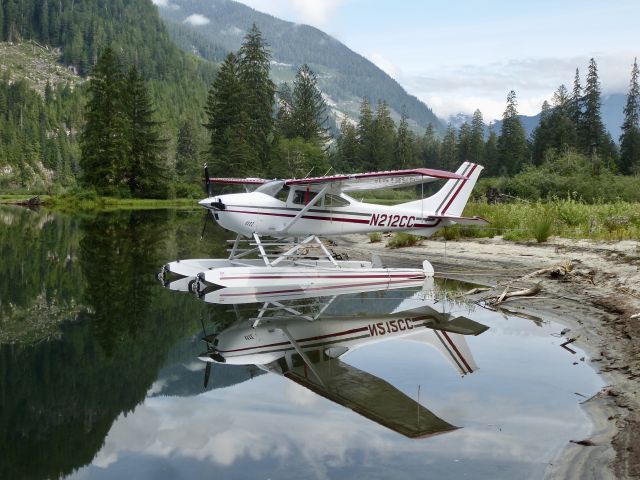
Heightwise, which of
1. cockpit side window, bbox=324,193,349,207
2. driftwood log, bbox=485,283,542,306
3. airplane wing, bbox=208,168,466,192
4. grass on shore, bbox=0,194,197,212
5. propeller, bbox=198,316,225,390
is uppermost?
airplane wing, bbox=208,168,466,192

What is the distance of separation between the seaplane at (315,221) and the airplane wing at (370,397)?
396 centimetres

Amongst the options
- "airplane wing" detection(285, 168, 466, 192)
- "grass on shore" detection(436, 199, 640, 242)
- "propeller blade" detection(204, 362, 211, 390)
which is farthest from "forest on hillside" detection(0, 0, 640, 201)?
"propeller blade" detection(204, 362, 211, 390)

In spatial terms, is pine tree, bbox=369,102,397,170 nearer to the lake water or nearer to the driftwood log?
the driftwood log

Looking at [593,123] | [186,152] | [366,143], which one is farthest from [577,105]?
[186,152]

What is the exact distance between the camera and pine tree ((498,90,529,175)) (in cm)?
8419

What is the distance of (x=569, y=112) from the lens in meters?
82.8

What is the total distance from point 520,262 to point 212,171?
133ft

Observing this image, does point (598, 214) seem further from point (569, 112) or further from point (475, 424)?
point (569, 112)

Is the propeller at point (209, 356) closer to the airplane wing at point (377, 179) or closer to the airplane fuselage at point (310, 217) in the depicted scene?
the airplane fuselage at point (310, 217)

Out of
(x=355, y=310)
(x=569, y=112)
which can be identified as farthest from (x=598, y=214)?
(x=569, y=112)

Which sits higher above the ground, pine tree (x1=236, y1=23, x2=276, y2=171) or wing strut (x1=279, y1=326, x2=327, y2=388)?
pine tree (x1=236, y1=23, x2=276, y2=171)

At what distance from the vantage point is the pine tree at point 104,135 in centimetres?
4831

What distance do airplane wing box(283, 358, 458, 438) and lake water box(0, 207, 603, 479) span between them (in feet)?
0.07

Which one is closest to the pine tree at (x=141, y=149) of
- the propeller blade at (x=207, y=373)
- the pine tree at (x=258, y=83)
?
the pine tree at (x=258, y=83)
